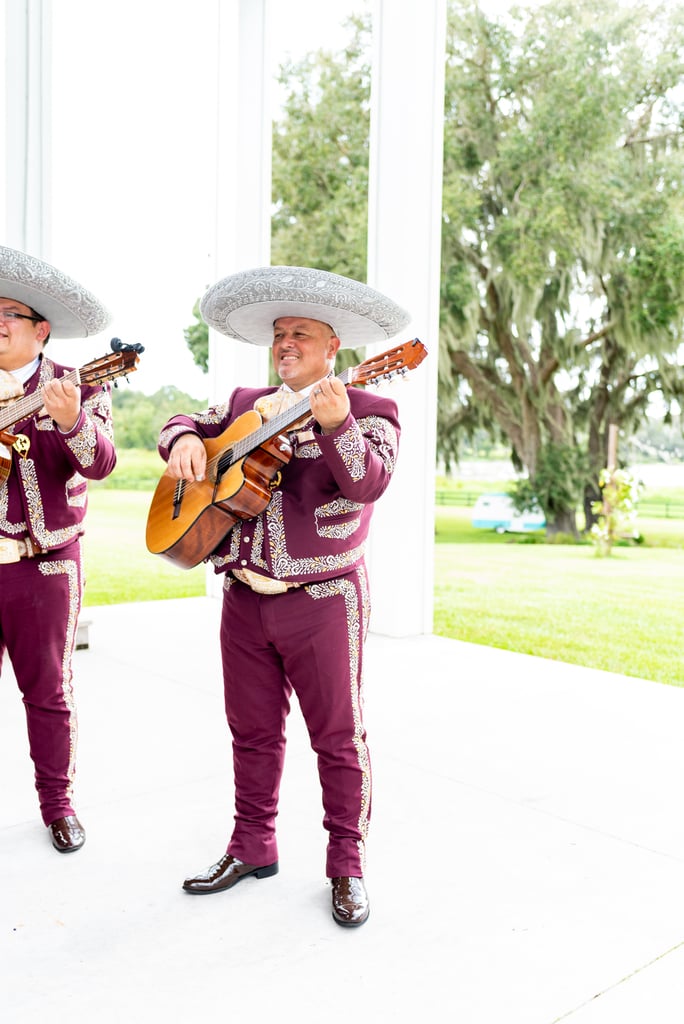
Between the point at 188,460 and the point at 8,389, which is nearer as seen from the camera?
the point at 188,460

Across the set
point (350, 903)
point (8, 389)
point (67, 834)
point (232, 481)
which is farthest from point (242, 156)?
point (350, 903)

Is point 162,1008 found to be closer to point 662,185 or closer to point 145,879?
point 145,879

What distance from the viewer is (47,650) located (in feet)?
7.27

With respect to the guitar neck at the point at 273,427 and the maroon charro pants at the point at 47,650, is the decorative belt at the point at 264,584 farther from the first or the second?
the maroon charro pants at the point at 47,650

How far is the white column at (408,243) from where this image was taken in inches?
181

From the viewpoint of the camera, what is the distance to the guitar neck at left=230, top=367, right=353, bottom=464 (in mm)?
1798

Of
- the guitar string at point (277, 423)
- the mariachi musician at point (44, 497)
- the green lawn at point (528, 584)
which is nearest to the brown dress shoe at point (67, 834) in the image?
the mariachi musician at point (44, 497)

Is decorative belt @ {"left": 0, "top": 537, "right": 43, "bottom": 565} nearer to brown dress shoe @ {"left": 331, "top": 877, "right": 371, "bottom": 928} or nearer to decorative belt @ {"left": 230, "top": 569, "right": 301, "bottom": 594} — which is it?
decorative belt @ {"left": 230, "top": 569, "right": 301, "bottom": 594}

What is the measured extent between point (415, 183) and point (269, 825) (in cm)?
350

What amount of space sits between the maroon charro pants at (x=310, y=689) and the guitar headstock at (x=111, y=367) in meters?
0.50

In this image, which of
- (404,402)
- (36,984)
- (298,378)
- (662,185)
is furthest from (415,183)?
(662,185)

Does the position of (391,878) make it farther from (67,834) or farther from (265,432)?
(265,432)

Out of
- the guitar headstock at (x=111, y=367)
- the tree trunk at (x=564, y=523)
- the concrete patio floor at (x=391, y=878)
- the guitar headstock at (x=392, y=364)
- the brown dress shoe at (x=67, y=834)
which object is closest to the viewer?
the concrete patio floor at (x=391, y=878)

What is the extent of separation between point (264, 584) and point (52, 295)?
2.70ft
